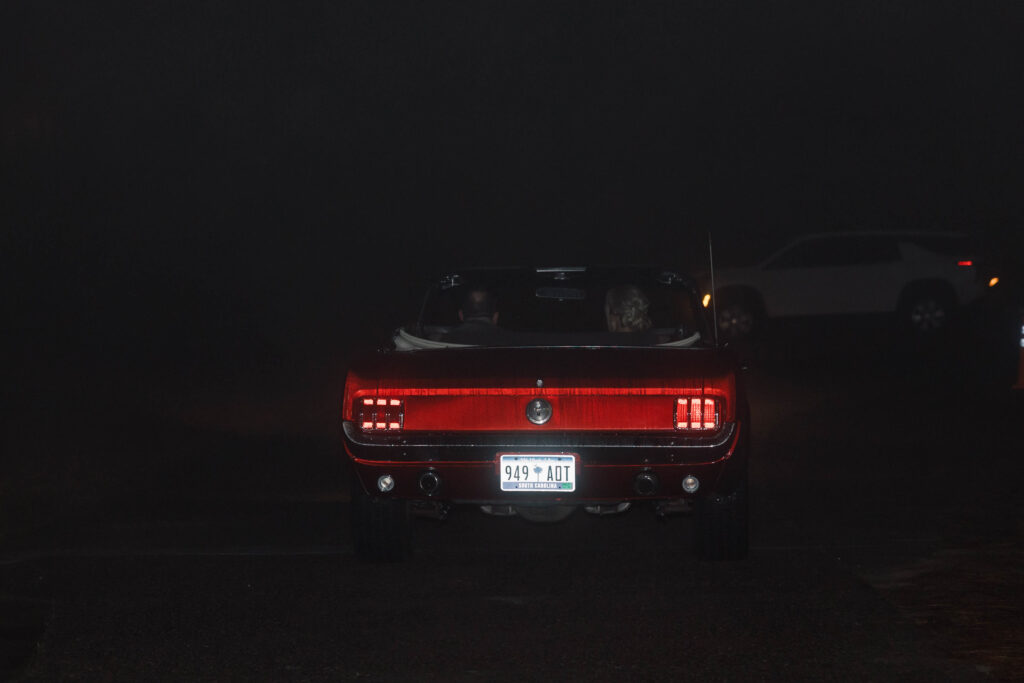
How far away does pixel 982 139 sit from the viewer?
53562 mm

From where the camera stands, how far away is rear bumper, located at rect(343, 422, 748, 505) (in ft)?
25.7

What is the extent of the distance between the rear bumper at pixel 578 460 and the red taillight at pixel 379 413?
53 mm

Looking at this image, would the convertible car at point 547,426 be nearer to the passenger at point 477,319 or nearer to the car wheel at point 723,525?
the car wheel at point 723,525

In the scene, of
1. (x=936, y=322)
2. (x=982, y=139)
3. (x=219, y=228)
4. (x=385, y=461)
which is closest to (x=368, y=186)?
(x=219, y=228)

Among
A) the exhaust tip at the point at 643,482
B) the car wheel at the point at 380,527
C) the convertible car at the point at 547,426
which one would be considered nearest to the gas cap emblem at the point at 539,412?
the convertible car at the point at 547,426

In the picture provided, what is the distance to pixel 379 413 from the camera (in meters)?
7.97

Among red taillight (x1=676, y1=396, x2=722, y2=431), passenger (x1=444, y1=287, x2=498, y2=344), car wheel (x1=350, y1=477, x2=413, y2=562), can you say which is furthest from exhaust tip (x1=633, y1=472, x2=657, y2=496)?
passenger (x1=444, y1=287, x2=498, y2=344)

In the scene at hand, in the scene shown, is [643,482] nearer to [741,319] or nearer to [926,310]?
[741,319]

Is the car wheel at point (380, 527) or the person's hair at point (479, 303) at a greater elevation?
the person's hair at point (479, 303)

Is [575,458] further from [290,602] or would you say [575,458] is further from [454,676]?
[454,676]

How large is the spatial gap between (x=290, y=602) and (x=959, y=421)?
9448 mm

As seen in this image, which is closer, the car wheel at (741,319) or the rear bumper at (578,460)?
the rear bumper at (578,460)

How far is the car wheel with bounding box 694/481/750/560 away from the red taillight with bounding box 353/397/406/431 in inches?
58.2

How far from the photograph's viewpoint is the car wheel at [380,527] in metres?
8.36
